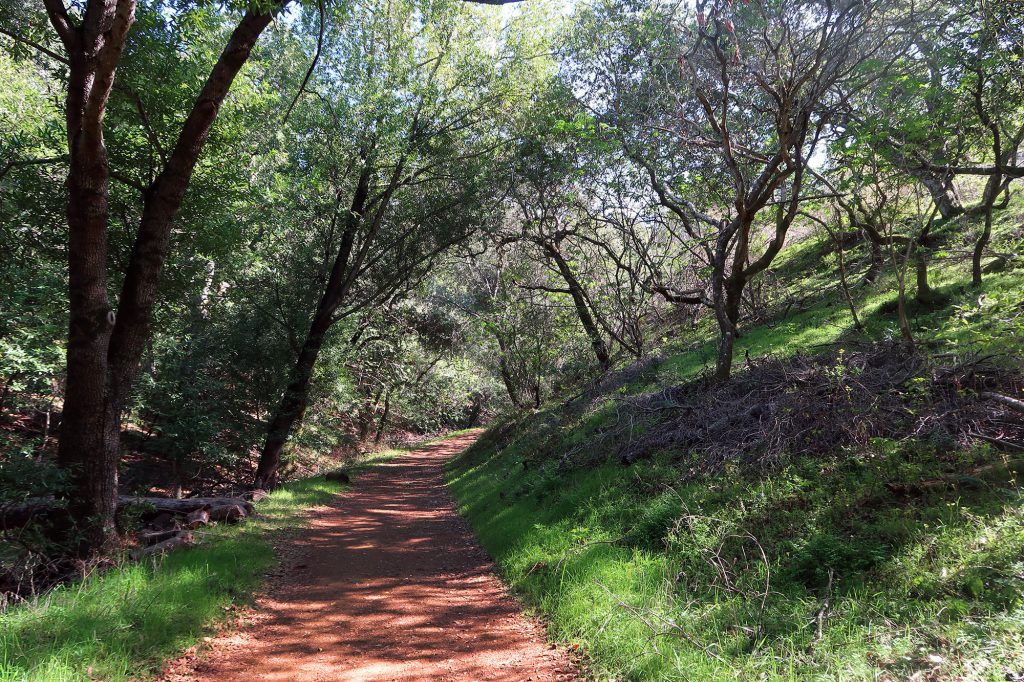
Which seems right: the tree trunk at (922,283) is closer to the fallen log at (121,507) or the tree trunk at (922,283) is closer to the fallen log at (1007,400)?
the fallen log at (1007,400)

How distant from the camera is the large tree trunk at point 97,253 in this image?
→ 245 inches

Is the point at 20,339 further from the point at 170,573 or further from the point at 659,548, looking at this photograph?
the point at 659,548

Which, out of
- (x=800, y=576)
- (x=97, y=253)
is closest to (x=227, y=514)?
(x=97, y=253)

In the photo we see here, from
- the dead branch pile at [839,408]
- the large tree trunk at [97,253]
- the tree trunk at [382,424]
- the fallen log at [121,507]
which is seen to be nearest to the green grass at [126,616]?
the large tree trunk at [97,253]

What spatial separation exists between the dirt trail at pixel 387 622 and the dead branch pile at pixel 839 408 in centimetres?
299

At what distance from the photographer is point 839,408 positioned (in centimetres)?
625

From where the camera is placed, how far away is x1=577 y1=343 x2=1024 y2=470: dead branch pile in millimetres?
5375

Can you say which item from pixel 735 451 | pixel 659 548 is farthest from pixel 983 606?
pixel 735 451

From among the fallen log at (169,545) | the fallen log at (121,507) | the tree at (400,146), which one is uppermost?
the tree at (400,146)

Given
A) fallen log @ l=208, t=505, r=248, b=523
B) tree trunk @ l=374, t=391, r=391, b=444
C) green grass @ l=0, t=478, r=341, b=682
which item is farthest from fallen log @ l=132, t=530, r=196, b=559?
tree trunk @ l=374, t=391, r=391, b=444

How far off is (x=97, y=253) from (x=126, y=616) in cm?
398

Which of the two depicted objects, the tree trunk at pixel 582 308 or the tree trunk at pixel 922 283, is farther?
the tree trunk at pixel 582 308

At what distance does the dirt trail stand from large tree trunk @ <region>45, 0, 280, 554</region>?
8.05ft

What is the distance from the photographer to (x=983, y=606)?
3477 mm
